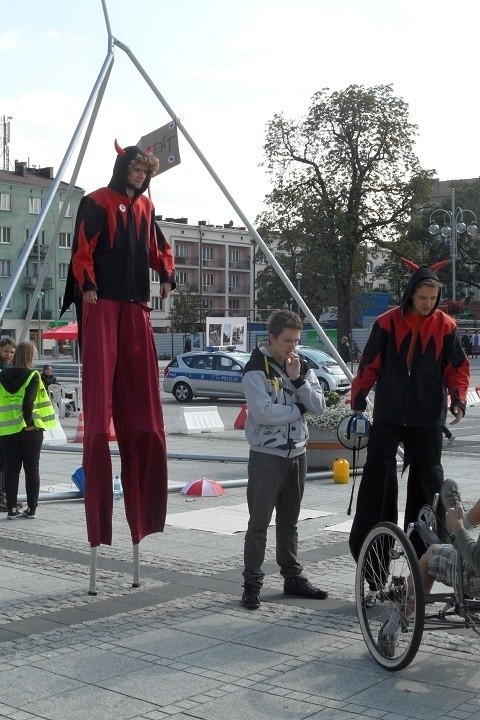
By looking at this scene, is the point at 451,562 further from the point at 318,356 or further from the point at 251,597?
the point at 318,356

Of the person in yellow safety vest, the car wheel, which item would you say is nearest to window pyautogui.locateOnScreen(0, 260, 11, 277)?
the car wheel

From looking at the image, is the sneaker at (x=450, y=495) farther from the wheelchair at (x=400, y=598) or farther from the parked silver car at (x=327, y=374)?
the parked silver car at (x=327, y=374)

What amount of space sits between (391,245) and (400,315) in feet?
154

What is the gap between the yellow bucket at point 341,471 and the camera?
1284 centimetres

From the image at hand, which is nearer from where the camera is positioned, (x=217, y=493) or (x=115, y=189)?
(x=115, y=189)

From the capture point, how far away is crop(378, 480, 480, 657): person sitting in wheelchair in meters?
4.93

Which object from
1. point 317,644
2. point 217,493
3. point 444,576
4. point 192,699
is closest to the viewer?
point 192,699

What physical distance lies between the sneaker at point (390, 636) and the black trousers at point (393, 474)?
3.82 ft

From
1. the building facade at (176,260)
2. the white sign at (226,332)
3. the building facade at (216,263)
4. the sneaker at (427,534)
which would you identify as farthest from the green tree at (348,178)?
the building facade at (216,263)

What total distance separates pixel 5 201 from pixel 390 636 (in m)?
84.0

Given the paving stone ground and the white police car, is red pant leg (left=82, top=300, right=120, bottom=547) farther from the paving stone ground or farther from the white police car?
the white police car

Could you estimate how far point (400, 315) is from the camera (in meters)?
6.49

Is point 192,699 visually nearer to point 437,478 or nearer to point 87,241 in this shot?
point 437,478

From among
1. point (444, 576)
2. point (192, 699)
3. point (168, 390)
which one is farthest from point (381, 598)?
point (168, 390)
